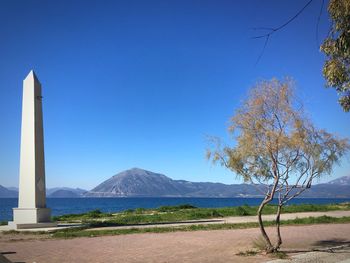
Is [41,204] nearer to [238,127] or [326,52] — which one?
[238,127]

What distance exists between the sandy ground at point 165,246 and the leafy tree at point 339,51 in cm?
515

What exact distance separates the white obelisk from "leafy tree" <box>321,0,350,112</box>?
722 inches

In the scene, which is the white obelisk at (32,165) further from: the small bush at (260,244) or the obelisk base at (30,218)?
the small bush at (260,244)

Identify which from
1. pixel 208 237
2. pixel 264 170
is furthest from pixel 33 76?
pixel 264 170

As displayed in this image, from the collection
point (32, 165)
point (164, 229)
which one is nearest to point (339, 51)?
point (164, 229)

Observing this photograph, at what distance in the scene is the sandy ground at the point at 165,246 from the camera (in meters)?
13.5

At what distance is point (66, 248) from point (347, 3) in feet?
40.7

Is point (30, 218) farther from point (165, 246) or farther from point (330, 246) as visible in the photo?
point (330, 246)

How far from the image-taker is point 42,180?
25.6m

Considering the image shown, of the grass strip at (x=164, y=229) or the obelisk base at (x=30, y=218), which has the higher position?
the obelisk base at (x=30, y=218)

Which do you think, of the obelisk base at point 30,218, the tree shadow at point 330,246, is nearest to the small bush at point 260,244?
the tree shadow at point 330,246

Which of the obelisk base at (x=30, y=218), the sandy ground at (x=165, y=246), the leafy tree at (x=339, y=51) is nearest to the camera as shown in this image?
the leafy tree at (x=339, y=51)

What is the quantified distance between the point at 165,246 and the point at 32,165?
1216cm

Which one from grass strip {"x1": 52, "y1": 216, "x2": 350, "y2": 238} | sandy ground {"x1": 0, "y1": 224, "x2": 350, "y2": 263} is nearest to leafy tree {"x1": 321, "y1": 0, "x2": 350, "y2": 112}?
sandy ground {"x1": 0, "y1": 224, "x2": 350, "y2": 263}
